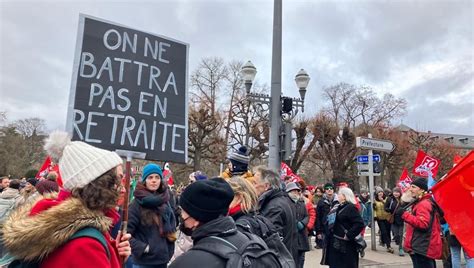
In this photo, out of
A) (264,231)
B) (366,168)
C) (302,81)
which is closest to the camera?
(264,231)

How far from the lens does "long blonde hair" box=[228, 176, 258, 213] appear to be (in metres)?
3.28

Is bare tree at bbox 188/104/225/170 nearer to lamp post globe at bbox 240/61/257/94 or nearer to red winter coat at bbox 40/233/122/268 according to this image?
lamp post globe at bbox 240/61/257/94

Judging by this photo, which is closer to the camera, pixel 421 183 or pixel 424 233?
pixel 424 233

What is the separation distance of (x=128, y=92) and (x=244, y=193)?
126 centimetres

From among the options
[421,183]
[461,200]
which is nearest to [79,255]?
[461,200]

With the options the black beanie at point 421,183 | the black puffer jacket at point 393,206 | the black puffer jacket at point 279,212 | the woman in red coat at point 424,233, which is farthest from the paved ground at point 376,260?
the black puffer jacket at point 279,212

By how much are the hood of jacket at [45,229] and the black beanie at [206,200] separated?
49cm

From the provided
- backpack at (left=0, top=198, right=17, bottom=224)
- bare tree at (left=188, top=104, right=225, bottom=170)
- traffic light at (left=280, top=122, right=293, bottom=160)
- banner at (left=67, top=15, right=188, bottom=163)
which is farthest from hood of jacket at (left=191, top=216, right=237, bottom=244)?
bare tree at (left=188, top=104, right=225, bottom=170)

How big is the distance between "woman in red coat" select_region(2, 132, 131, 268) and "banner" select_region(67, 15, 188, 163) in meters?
0.58

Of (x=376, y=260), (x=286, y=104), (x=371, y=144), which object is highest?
(x=286, y=104)

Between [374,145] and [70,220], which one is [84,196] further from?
[374,145]

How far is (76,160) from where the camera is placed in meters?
2.04

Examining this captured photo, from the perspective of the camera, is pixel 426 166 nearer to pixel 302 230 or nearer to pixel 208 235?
pixel 302 230

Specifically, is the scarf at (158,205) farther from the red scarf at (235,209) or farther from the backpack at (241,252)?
the backpack at (241,252)
